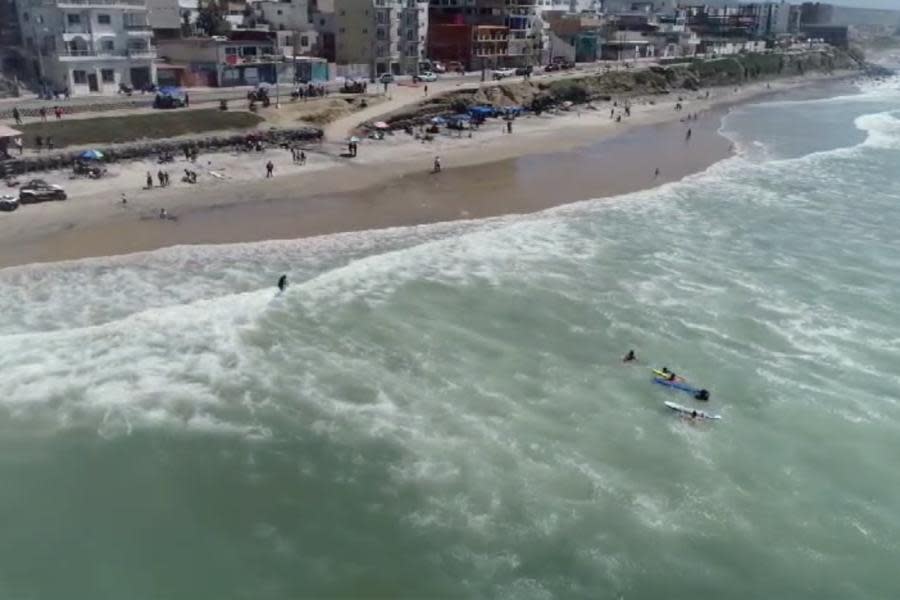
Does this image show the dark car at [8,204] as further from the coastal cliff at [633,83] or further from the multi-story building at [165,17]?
the multi-story building at [165,17]

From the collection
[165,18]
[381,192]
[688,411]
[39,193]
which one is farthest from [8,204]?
[165,18]

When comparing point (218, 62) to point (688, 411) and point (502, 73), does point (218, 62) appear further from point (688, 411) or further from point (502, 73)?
point (688, 411)

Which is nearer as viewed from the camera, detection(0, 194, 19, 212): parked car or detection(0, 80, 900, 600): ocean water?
detection(0, 80, 900, 600): ocean water

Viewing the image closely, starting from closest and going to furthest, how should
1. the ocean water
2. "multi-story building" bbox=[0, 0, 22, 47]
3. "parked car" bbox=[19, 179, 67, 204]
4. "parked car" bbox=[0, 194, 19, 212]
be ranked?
the ocean water < "parked car" bbox=[0, 194, 19, 212] < "parked car" bbox=[19, 179, 67, 204] < "multi-story building" bbox=[0, 0, 22, 47]

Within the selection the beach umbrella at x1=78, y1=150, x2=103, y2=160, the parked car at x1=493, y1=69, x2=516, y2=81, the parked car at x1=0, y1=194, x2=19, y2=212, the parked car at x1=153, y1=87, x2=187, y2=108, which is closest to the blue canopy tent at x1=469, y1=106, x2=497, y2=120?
the parked car at x1=493, y1=69, x2=516, y2=81

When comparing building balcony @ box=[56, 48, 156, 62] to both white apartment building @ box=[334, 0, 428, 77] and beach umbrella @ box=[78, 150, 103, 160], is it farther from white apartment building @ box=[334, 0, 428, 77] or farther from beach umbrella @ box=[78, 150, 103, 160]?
white apartment building @ box=[334, 0, 428, 77]

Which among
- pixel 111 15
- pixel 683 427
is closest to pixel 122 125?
pixel 111 15

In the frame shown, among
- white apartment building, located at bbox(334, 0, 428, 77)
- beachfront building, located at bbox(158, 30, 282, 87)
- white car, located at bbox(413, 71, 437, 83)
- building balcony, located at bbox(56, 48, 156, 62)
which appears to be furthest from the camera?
white car, located at bbox(413, 71, 437, 83)

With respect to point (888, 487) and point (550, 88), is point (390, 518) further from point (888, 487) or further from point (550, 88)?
point (550, 88)
